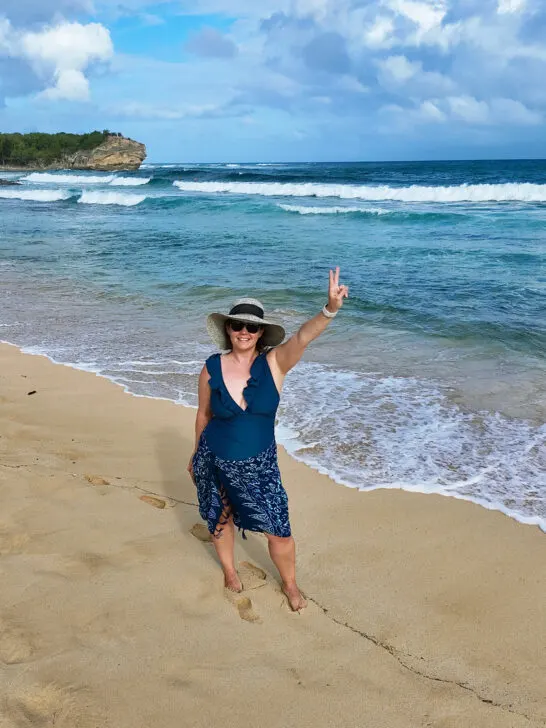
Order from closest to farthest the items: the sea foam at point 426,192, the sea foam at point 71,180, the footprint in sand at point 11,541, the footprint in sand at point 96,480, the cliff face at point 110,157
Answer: the footprint in sand at point 11,541, the footprint in sand at point 96,480, the sea foam at point 426,192, the sea foam at point 71,180, the cliff face at point 110,157

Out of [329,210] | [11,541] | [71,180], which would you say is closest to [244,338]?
[11,541]

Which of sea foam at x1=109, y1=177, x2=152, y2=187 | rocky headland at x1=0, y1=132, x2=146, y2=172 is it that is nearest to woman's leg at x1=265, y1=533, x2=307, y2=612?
sea foam at x1=109, y1=177, x2=152, y2=187

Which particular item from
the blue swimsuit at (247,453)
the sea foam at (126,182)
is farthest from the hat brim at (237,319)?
the sea foam at (126,182)

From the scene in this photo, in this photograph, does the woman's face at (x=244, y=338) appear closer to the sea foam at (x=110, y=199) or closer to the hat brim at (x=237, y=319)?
the hat brim at (x=237, y=319)

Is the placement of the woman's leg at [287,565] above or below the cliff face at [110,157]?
below

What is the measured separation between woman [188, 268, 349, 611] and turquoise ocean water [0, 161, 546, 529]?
5.62 ft

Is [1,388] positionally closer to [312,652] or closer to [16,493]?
[16,493]

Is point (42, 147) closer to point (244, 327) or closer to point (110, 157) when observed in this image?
point (110, 157)

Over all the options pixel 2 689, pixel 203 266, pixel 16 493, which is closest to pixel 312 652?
pixel 2 689

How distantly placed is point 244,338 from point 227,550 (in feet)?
3.89

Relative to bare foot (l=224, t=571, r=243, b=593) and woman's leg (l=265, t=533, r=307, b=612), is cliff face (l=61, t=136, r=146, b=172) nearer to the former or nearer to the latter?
bare foot (l=224, t=571, r=243, b=593)

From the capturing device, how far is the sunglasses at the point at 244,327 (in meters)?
3.07

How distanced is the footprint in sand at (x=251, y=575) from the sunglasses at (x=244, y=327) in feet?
4.73

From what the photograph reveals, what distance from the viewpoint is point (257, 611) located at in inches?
127
